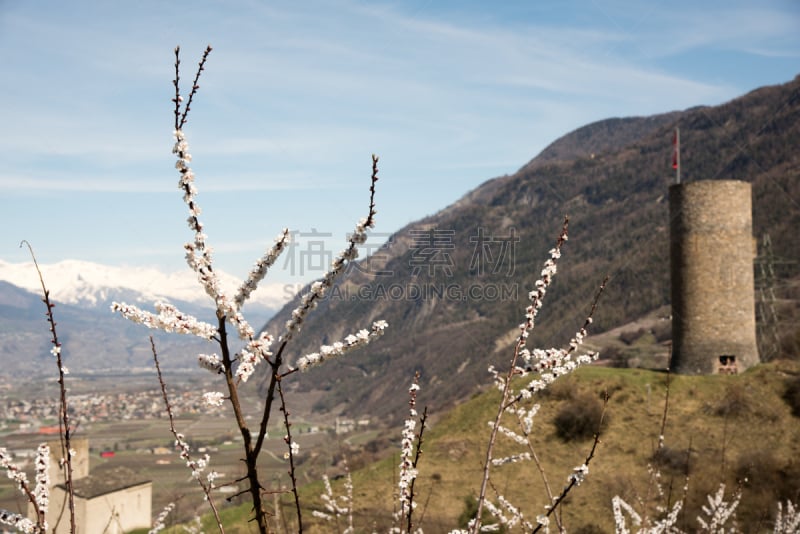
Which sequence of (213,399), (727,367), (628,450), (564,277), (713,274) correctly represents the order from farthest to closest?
(564,277) < (727,367) < (713,274) < (628,450) < (213,399)

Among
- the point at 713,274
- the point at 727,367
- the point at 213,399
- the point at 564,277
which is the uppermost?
the point at 213,399

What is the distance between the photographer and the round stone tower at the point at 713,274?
27188 millimetres

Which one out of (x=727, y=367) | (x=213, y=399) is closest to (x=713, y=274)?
(x=727, y=367)

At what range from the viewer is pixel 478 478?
24.2 metres

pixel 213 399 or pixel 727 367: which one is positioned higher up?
pixel 213 399

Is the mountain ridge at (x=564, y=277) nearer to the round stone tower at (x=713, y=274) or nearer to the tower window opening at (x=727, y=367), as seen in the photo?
the tower window opening at (x=727, y=367)

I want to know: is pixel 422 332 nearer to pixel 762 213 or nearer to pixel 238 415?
pixel 762 213

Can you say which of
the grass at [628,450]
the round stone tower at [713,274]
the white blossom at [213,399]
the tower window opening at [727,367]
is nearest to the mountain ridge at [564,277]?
the tower window opening at [727,367]

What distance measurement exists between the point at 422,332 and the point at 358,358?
905 inches

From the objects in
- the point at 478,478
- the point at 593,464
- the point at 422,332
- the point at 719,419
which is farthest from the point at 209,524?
the point at 422,332

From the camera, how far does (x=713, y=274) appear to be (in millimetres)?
27078

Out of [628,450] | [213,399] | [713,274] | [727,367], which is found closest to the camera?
[213,399]

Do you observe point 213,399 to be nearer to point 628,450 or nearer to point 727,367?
point 628,450

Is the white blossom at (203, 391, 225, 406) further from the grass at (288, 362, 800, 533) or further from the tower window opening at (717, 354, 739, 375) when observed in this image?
the tower window opening at (717, 354, 739, 375)
